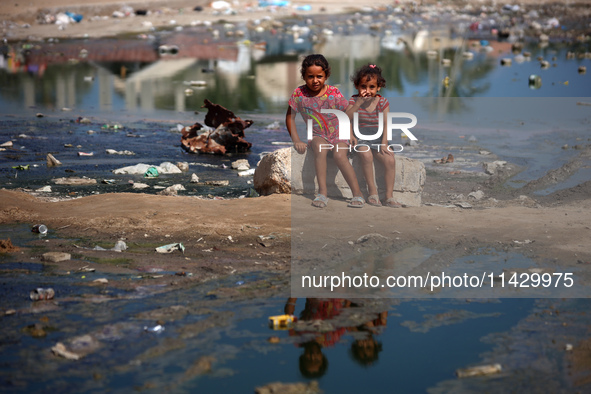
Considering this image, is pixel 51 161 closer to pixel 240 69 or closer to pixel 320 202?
pixel 320 202

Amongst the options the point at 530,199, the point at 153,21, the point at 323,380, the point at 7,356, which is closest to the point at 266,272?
the point at 323,380

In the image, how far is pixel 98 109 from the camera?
10.2 meters

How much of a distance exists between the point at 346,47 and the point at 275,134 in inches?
344

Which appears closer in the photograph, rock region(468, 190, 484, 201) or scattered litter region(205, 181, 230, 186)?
rock region(468, 190, 484, 201)

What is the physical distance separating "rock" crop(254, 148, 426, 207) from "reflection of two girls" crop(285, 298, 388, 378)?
2.09 m

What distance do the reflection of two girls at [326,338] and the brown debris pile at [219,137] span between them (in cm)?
442

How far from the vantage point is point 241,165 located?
711 cm

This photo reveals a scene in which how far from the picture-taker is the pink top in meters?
5.50

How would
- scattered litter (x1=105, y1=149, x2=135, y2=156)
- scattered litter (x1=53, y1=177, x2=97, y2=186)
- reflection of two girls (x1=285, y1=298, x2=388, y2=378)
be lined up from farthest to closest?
scattered litter (x1=105, y1=149, x2=135, y2=156) → scattered litter (x1=53, y1=177, x2=97, y2=186) → reflection of two girls (x1=285, y1=298, x2=388, y2=378)

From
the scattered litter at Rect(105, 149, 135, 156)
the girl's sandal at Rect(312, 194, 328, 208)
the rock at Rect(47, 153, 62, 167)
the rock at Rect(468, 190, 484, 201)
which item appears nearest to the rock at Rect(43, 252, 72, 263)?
the girl's sandal at Rect(312, 194, 328, 208)

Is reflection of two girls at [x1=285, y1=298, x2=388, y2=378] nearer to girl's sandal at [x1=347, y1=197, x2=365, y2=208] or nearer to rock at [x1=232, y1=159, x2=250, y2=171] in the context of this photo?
girl's sandal at [x1=347, y1=197, x2=365, y2=208]

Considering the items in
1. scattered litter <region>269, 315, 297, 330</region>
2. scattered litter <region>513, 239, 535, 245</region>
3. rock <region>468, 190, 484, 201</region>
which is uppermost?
scattered litter <region>269, 315, 297, 330</region>

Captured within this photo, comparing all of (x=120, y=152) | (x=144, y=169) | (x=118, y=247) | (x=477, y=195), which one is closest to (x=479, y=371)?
(x=118, y=247)

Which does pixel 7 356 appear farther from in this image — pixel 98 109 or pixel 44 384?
pixel 98 109
